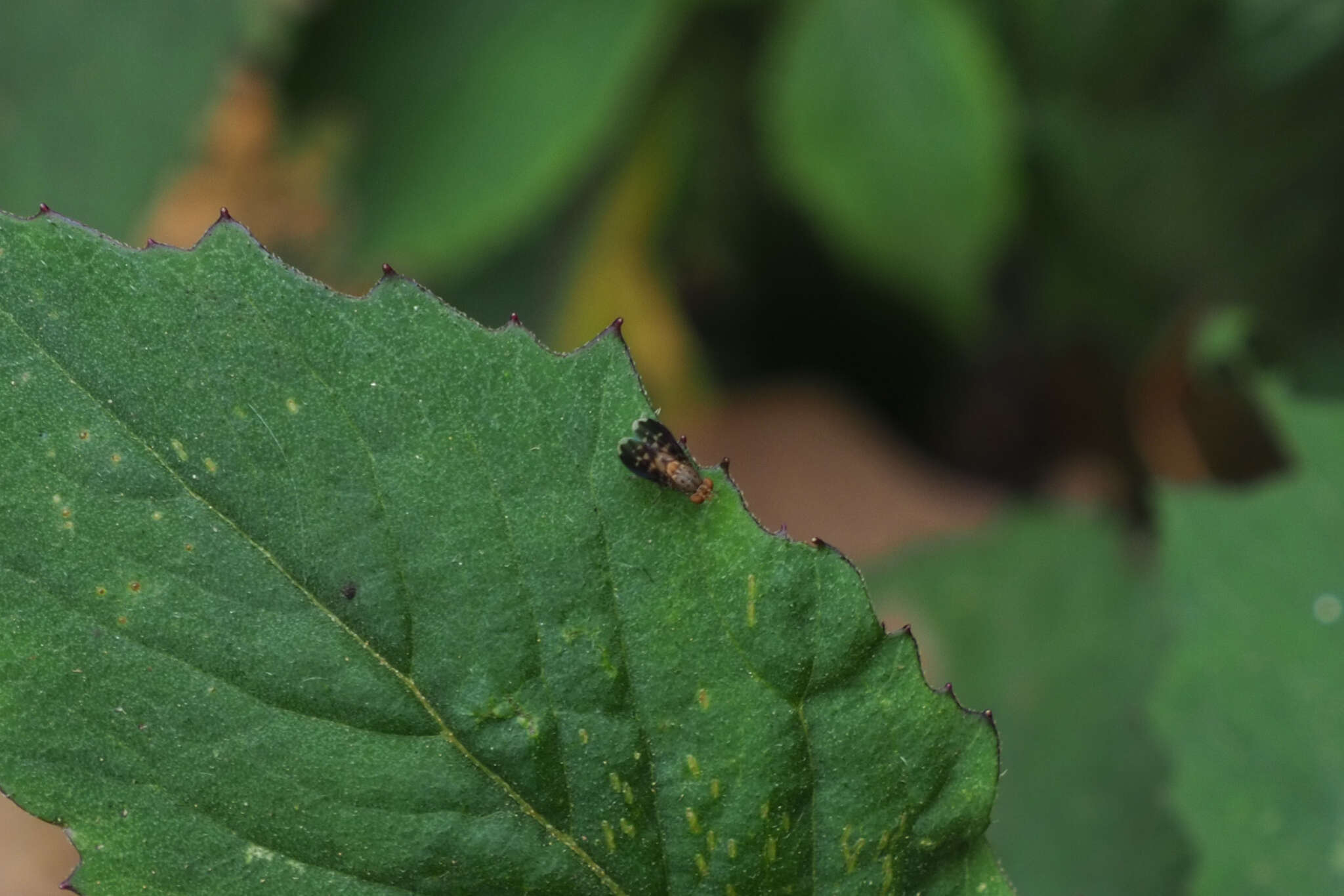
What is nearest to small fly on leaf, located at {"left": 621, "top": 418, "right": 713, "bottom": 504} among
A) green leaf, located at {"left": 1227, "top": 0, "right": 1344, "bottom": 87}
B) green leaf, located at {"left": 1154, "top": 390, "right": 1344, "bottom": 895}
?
green leaf, located at {"left": 1154, "top": 390, "right": 1344, "bottom": 895}

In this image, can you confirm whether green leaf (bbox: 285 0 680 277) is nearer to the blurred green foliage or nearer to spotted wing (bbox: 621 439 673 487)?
the blurred green foliage

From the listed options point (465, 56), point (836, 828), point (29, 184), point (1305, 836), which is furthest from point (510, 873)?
point (465, 56)

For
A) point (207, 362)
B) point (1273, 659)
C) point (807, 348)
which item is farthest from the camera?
point (807, 348)

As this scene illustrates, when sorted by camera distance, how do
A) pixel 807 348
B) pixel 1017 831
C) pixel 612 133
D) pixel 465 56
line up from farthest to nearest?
pixel 807 348
pixel 612 133
pixel 465 56
pixel 1017 831

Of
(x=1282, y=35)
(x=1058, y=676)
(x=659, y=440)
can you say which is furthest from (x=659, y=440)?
(x=1282, y=35)

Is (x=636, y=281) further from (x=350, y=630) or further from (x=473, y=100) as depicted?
(x=350, y=630)

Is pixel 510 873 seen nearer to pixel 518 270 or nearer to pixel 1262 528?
pixel 1262 528
